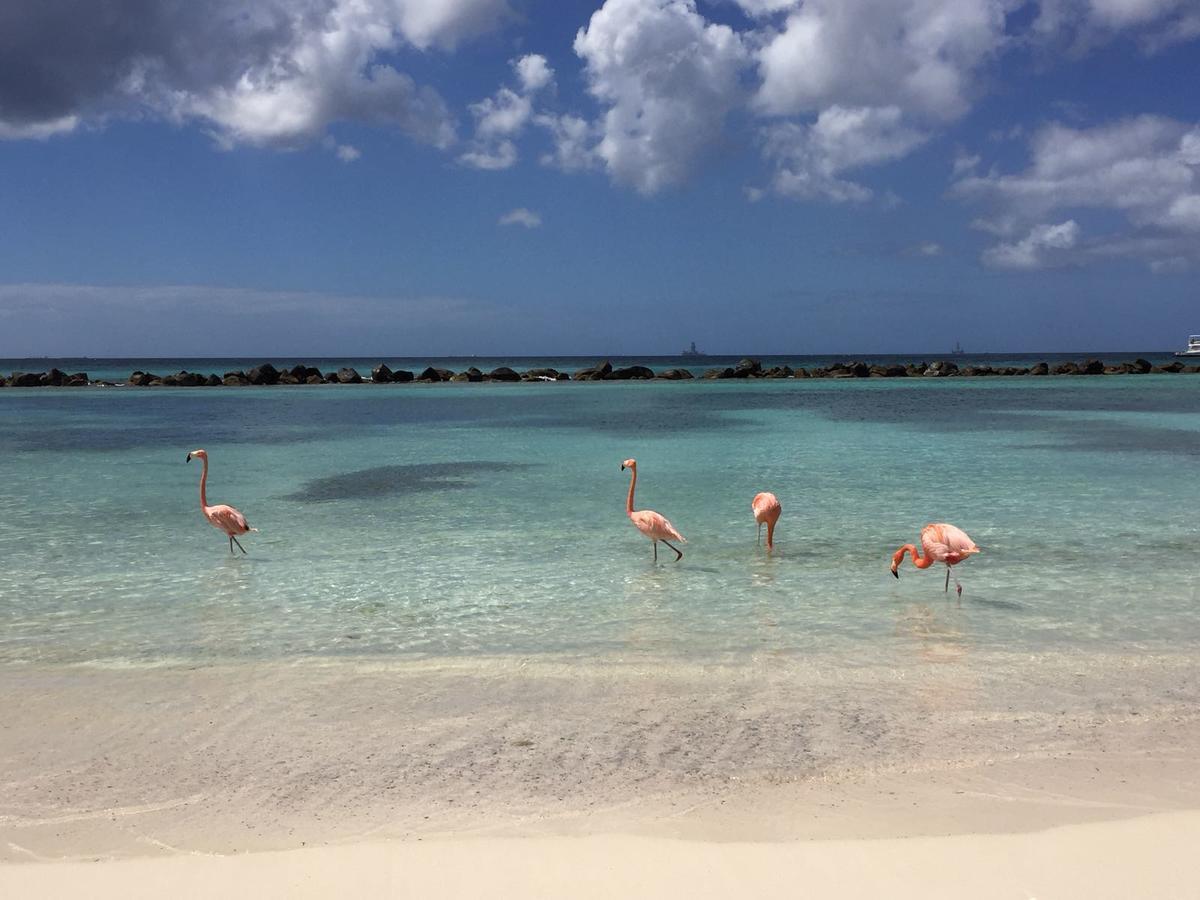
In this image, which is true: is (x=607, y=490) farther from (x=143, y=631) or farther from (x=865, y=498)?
(x=143, y=631)

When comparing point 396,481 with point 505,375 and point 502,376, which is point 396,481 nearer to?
point 502,376

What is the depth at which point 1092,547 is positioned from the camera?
9719 mm

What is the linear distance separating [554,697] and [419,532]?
568cm

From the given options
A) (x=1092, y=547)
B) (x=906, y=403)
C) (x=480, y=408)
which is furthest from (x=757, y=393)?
(x=1092, y=547)

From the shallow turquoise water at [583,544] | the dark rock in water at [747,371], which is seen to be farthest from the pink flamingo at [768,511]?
the dark rock in water at [747,371]

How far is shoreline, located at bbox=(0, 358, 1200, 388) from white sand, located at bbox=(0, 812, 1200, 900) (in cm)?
5089

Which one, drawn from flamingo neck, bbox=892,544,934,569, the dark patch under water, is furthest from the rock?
flamingo neck, bbox=892,544,934,569

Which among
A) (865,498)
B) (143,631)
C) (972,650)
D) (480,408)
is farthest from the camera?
(480,408)

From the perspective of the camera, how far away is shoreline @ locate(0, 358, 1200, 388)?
2045 inches

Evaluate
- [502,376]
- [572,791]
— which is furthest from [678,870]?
[502,376]

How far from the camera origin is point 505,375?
184 feet

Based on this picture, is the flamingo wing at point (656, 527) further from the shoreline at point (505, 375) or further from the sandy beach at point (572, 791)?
the shoreline at point (505, 375)

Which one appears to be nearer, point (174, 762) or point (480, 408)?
point (174, 762)

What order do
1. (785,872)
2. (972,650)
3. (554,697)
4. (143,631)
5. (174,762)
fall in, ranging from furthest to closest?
1. (143,631)
2. (972,650)
3. (554,697)
4. (174,762)
5. (785,872)
